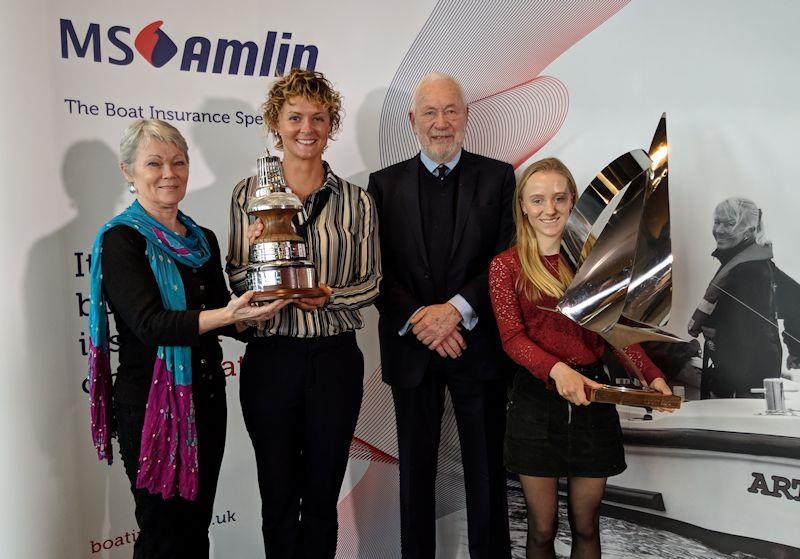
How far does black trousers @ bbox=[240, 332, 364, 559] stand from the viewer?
2.56 metres

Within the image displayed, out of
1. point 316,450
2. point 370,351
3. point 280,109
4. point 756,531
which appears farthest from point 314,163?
point 756,531

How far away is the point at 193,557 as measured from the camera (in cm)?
237

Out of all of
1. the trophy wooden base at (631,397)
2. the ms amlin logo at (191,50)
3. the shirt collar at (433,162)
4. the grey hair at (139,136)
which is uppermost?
the ms amlin logo at (191,50)

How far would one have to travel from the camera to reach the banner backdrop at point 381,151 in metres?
3.01

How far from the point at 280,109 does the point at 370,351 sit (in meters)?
1.63

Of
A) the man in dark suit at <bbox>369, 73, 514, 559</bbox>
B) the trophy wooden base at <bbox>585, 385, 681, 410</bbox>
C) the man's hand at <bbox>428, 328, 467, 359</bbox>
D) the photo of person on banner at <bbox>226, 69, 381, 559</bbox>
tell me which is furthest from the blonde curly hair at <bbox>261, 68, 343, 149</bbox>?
the trophy wooden base at <bbox>585, 385, 681, 410</bbox>

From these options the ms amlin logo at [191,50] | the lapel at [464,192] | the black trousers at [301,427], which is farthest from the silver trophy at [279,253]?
the ms amlin logo at [191,50]

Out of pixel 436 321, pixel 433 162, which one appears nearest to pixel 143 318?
pixel 436 321

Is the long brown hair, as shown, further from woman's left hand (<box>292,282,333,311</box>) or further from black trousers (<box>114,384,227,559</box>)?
black trousers (<box>114,384,227,559</box>)

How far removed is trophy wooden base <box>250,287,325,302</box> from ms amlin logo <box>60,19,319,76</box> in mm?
1685

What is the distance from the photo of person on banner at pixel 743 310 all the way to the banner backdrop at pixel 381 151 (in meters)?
0.04

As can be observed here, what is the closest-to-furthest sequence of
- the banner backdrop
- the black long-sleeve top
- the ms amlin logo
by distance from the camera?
the black long-sleeve top, the banner backdrop, the ms amlin logo

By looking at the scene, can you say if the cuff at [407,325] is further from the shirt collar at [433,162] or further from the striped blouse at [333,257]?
the shirt collar at [433,162]

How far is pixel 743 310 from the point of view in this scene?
315cm
